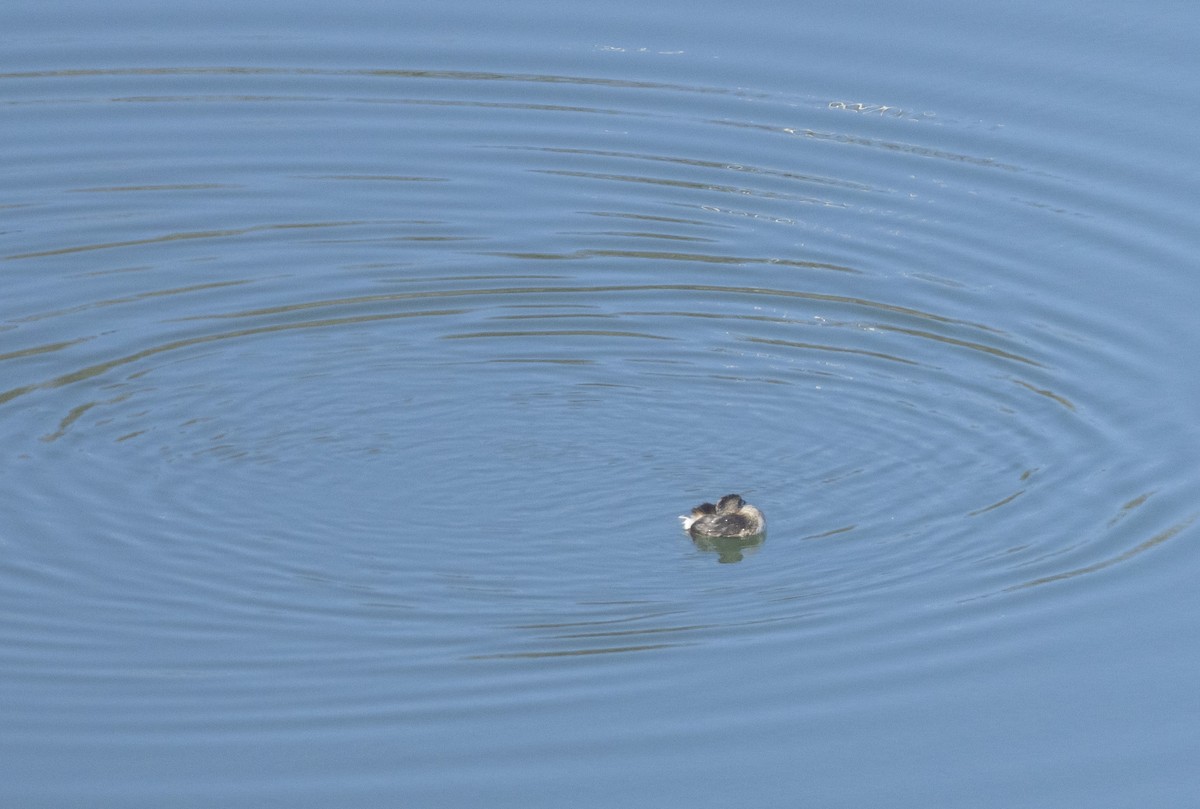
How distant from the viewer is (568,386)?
14.8 m

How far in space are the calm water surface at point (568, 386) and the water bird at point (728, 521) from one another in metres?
0.21

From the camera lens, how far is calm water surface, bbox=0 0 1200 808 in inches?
432

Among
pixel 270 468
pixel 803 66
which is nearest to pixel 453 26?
pixel 803 66

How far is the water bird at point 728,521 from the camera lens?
505 inches

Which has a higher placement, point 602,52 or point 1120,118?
point 602,52

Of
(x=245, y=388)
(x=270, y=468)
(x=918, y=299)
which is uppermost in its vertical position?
(x=918, y=299)

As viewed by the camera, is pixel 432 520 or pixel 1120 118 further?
pixel 1120 118

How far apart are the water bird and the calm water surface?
0.21m

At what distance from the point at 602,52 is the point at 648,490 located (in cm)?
731

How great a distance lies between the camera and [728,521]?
1291cm

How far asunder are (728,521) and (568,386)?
231cm

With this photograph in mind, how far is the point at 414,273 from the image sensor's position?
16.3m

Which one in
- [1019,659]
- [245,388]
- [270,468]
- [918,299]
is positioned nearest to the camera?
[1019,659]

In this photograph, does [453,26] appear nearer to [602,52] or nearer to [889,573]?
[602,52]
